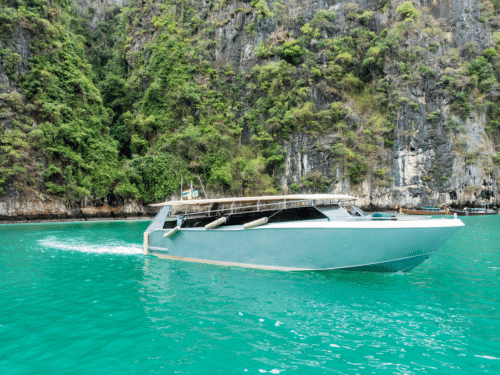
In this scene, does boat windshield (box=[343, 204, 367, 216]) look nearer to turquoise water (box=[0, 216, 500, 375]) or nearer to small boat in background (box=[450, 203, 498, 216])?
turquoise water (box=[0, 216, 500, 375])

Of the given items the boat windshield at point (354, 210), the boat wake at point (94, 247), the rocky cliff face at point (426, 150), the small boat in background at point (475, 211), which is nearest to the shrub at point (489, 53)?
the rocky cliff face at point (426, 150)

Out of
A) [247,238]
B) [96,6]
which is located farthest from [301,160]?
[96,6]

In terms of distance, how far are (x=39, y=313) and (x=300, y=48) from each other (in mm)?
39643

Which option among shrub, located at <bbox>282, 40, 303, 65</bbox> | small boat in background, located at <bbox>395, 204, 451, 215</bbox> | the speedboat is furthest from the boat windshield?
shrub, located at <bbox>282, 40, 303, 65</bbox>

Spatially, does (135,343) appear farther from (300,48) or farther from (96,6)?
(96,6)

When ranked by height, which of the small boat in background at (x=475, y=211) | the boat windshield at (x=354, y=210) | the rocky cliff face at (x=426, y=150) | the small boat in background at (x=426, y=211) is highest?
the rocky cliff face at (x=426, y=150)

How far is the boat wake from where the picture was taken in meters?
12.2

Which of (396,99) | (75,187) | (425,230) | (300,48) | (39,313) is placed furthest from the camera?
(300,48)

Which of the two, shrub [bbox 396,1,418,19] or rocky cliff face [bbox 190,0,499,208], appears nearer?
rocky cliff face [bbox 190,0,499,208]

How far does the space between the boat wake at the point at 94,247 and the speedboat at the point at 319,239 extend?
4170mm

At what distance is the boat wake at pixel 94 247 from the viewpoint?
12163 mm

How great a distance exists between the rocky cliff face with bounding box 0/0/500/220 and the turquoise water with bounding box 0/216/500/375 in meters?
27.5

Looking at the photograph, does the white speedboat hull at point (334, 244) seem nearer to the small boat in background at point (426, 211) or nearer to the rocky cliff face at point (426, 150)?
the small boat in background at point (426, 211)

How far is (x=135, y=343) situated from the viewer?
4191mm
